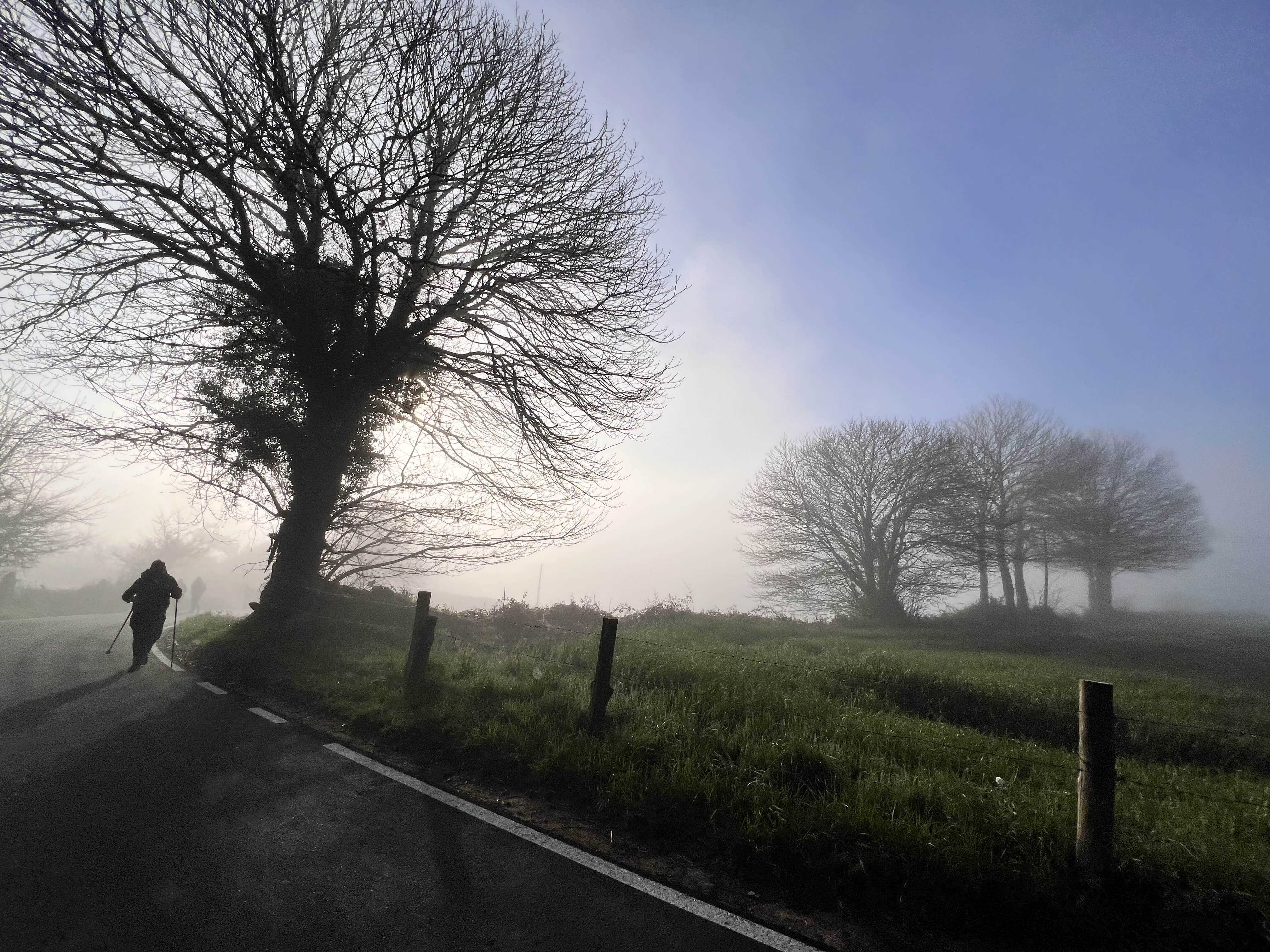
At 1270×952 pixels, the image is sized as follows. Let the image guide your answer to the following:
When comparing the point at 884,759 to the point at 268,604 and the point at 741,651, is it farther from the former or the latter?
the point at 268,604

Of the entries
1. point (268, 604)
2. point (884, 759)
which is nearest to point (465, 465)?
point (268, 604)

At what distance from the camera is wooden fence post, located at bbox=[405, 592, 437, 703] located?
7395 mm

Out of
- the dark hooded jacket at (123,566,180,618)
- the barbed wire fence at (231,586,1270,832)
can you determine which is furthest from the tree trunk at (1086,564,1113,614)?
the dark hooded jacket at (123,566,180,618)

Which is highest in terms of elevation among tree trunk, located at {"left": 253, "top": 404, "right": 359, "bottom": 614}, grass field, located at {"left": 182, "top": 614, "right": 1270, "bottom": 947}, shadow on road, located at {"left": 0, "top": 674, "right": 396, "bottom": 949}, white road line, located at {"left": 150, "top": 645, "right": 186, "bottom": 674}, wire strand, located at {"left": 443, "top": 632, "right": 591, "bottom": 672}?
tree trunk, located at {"left": 253, "top": 404, "right": 359, "bottom": 614}

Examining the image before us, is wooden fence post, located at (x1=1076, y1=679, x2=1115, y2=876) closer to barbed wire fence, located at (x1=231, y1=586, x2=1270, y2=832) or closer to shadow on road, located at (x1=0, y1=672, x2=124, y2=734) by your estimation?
barbed wire fence, located at (x1=231, y1=586, x2=1270, y2=832)

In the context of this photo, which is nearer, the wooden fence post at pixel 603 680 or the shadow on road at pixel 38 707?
the shadow on road at pixel 38 707

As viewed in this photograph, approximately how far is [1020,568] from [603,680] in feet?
123

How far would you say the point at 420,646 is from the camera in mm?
7559

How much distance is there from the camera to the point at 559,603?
67.4 feet

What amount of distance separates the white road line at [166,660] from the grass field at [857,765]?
364 mm

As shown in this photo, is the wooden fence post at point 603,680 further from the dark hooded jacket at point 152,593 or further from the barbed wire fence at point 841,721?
the dark hooded jacket at point 152,593

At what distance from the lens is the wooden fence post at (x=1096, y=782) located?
12.3ft

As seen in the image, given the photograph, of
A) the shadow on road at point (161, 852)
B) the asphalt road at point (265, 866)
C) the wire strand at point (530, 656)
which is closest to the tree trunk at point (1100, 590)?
the wire strand at point (530, 656)

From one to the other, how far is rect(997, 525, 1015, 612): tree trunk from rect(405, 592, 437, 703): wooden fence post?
2968 cm
